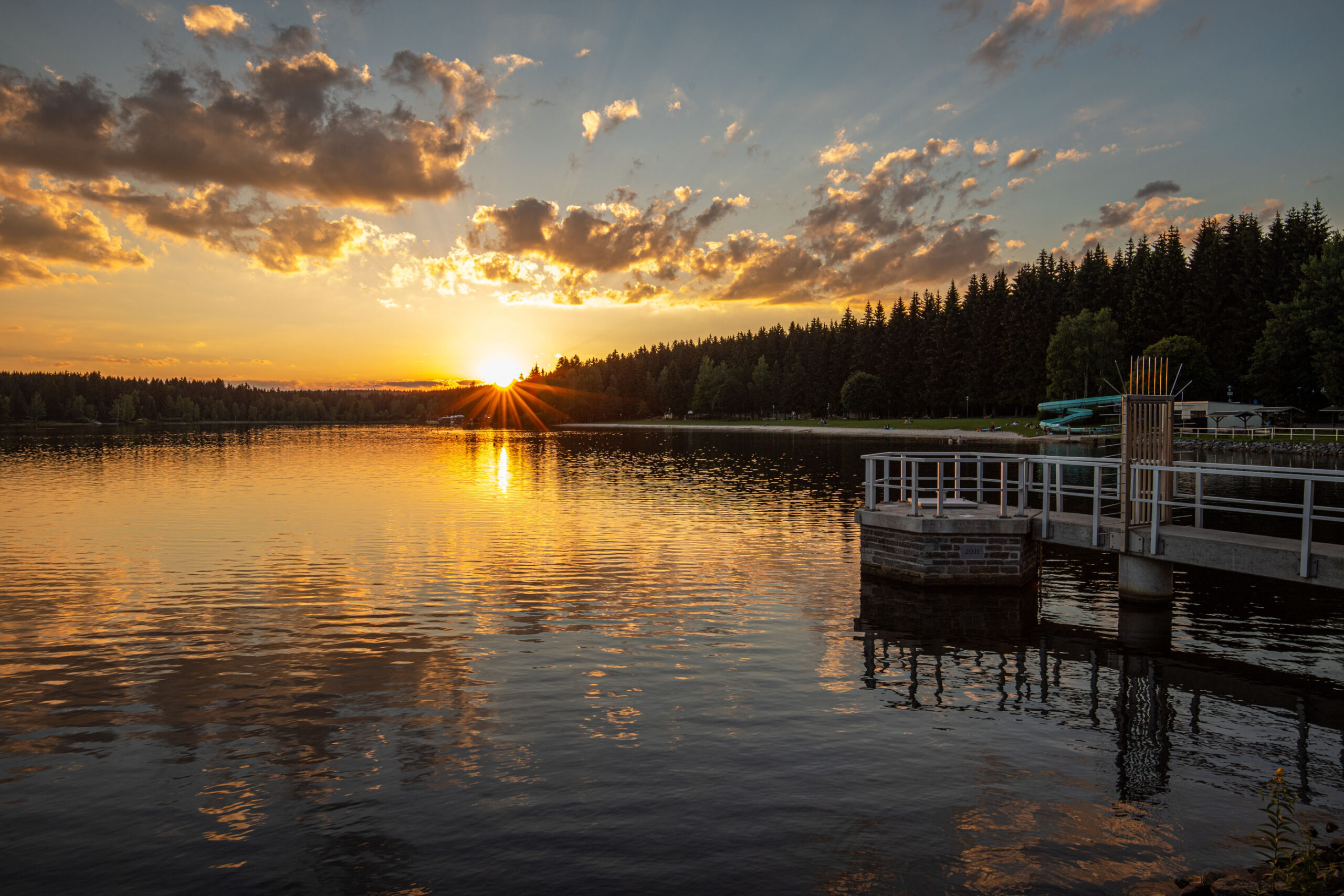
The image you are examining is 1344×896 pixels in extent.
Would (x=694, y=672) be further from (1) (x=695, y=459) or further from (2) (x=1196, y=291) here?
(2) (x=1196, y=291)

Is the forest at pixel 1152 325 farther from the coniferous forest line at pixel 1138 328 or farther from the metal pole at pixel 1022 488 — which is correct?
the metal pole at pixel 1022 488

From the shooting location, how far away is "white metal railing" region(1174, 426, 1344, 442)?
245 ft

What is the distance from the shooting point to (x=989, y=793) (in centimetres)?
962

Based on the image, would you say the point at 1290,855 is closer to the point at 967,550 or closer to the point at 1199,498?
the point at 1199,498

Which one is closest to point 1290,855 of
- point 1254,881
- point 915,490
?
point 1254,881

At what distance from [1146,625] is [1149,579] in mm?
1745

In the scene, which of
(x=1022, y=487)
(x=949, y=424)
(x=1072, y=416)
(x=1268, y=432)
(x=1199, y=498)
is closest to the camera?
(x=1199, y=498)

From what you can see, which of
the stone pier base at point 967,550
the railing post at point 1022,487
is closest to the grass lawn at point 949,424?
the railing post at point 1022,487

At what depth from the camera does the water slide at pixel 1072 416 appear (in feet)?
343

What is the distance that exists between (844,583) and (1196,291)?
Answer: 119925 millimetres

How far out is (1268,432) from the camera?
8006 centimetres

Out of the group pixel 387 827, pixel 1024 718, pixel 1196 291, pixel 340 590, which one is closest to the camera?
pixel 387 827

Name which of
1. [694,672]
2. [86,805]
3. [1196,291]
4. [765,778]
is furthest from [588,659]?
[1196,291]

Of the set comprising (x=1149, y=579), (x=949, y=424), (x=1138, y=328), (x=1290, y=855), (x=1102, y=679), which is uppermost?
(x=1138, y=328)
